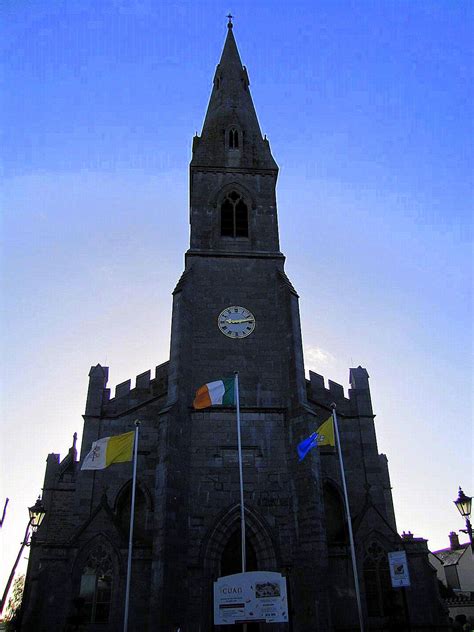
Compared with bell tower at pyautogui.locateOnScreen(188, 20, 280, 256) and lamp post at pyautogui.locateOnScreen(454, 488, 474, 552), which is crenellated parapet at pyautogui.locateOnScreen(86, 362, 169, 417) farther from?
lamp post at pyautogui.locateOnScreen(454, 488, 474, 552)

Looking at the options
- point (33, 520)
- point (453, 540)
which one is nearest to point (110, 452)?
point (33, 520)

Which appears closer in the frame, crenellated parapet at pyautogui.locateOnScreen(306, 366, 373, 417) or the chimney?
crenellated parapet at pyautogui.locateOnScreen(306, 366, 373, 417)

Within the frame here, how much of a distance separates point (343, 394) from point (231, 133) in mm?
17680

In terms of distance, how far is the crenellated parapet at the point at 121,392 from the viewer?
25.0 metres

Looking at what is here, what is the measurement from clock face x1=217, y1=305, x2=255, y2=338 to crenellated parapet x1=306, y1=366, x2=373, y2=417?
12.4ft

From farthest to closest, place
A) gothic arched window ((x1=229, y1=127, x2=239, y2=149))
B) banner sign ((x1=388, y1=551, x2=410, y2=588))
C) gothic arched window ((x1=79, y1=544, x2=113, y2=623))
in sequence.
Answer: gothic arched window ((x1=229, y1=127, x2=239, y2=149)) < gothic arched window ((x1=79, y1=544, x2=113, y2=623)) < banner sign ((x1=388, y1=551, x2=410, y2=588))

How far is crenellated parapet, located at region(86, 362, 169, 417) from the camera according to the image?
82.1 ft

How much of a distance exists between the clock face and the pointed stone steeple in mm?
9883

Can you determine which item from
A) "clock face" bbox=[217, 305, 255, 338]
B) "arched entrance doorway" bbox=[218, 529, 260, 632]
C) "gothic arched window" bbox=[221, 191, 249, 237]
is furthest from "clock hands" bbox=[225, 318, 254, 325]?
"arched entrance doorway" bbox=[218, 529, 260, 632]

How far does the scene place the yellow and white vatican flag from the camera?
69.2 feet

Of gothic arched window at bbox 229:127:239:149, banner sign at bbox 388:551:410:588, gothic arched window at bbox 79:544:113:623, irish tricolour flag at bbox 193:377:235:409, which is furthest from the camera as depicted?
gothic arched window at bbox 229:127:239:149

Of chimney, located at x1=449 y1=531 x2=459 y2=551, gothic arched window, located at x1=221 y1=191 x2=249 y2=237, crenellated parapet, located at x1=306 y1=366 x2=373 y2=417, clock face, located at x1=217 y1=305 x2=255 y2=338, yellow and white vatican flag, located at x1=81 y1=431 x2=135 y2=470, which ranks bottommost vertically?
yellow and white vatican flag, located at x1=81 y1=431 x2=135 y2=470

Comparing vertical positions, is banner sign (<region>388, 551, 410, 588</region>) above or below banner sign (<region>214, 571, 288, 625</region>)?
above

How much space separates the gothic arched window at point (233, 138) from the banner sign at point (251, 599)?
2486 cm
